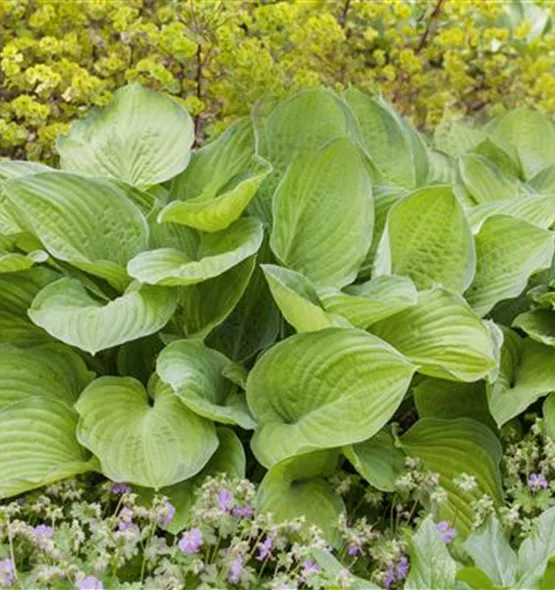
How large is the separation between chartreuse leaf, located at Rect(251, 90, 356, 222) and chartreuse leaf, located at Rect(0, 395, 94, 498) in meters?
0.63

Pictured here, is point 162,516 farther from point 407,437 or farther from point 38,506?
point 407,437

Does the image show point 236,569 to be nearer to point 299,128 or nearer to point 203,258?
point 203,258

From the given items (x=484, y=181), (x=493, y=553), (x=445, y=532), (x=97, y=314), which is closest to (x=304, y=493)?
(x=445, y=532)

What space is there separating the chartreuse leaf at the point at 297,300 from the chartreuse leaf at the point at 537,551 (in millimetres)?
446

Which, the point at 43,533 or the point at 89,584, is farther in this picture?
the point at 43,533

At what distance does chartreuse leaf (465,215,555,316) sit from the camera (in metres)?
1.92

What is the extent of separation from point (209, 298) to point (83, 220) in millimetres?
271

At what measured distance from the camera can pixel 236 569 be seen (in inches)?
56.0

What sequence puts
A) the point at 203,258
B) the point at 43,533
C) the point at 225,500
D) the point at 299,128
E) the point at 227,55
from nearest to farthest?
the point at 43,533 < the point at 225,500 < the point at 203,258 < the point at 299,128 < the point at 227,55

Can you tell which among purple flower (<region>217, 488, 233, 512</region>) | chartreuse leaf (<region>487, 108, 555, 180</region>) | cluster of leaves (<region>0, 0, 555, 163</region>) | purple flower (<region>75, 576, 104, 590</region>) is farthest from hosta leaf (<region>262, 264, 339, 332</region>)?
chartreuse leaf (<region>487, 108, 555, 180</region>)

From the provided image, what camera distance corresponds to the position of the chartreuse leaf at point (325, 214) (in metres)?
1.90

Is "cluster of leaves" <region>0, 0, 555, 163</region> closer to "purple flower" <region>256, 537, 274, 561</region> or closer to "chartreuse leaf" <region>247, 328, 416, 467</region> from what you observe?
"chartreuse leaf" <region>247, 328, 416, 467</region>

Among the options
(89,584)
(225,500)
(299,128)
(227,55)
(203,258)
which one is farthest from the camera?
(227,55)


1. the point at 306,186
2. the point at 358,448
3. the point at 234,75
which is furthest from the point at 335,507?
the point at 234,75
